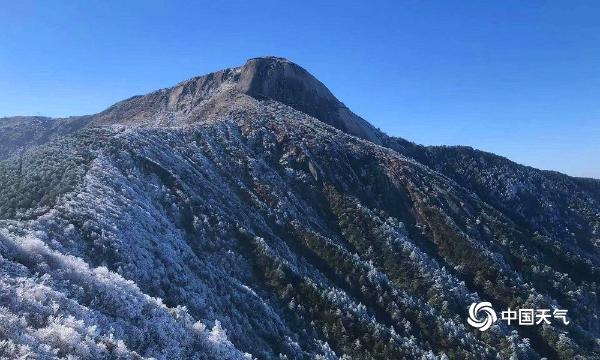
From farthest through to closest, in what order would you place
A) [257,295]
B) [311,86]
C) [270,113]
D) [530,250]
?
[311,86]
[270,113]
[530,250]
[257,295]

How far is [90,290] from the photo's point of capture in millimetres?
27234

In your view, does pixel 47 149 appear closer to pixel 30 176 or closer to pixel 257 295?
pixel 30 176

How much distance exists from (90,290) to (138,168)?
3893 centimetres

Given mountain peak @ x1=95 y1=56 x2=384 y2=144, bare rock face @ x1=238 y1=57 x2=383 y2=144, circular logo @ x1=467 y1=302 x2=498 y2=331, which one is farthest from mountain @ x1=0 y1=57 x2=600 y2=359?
bare rock face @ x1=238 y1=57 x2=383 y2=144

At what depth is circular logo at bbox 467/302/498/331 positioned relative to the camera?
58.7 m

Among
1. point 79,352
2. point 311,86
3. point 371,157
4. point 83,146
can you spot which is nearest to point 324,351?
point 79,352

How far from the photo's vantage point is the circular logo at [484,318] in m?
58.7

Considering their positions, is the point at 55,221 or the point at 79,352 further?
the point at 55,221

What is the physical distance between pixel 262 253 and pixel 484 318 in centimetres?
2988

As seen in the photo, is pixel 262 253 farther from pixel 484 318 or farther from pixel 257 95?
pixel 257 95

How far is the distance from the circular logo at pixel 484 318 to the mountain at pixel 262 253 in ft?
3.20

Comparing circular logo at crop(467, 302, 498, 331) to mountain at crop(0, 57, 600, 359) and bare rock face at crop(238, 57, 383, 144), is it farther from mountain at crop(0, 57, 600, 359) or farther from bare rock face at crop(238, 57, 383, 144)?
bare rock face at crop(238, 57, 383, 144)

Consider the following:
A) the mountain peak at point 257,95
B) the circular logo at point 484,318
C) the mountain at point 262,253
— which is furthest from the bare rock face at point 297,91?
the circular logo at point 484,318

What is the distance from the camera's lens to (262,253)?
55469mm
